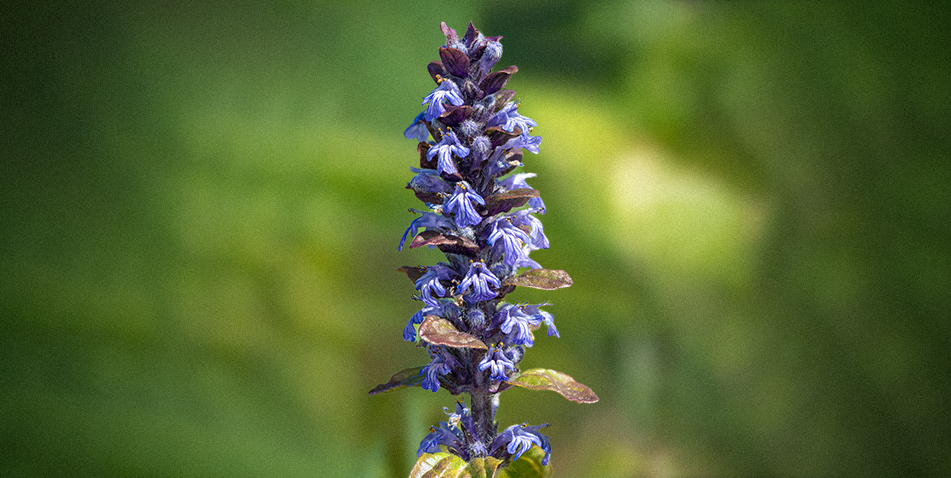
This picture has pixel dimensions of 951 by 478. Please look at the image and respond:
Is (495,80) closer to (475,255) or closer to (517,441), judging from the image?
(475,255)

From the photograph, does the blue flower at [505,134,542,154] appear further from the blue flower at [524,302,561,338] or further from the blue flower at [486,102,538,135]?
the blue flower at [524,302,561,338]

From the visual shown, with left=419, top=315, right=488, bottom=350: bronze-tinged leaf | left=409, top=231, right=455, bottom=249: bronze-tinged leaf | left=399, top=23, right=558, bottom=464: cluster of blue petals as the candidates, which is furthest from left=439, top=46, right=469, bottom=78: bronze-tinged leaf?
left=419, top=315, right=488, bottom=350: bronze-tinged leaf

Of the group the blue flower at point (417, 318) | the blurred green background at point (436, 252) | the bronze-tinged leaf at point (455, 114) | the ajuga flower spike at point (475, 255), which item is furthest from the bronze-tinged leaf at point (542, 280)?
the blurred green background at point (436, 252)

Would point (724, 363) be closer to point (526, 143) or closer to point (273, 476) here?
point (526, 143)

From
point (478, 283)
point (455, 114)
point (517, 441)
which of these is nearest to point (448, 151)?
point (455, 114)

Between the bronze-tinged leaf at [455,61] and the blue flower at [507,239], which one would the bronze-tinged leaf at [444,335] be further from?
the bronze-tinged leaf at [455,61]

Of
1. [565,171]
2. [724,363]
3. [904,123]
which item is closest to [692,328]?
[724,363]
